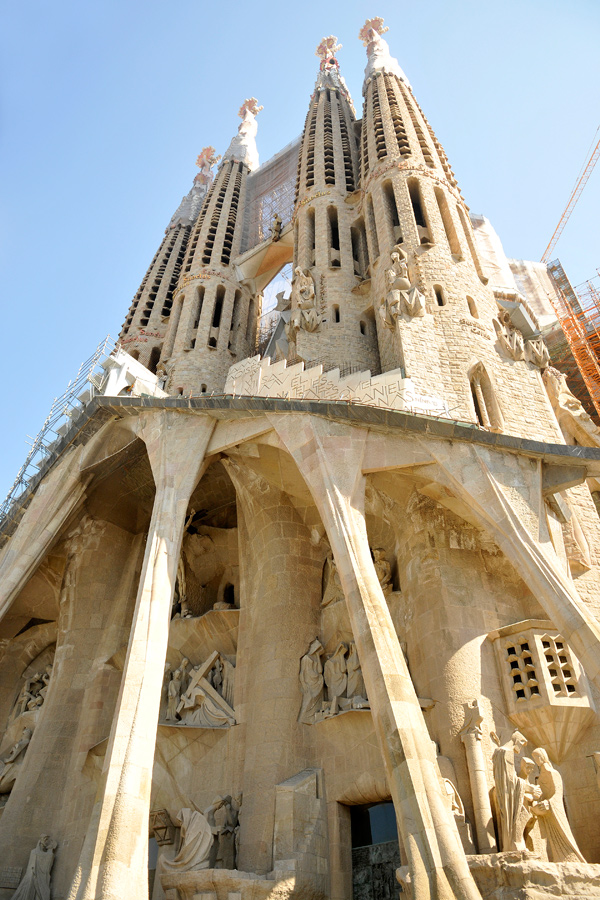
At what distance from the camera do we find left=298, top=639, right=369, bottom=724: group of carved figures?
11.1 meters

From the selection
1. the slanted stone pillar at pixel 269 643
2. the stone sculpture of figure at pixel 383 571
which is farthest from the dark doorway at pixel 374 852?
the stone sculpture of figure at pixel 383 571

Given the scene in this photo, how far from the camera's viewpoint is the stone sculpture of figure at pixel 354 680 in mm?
11031

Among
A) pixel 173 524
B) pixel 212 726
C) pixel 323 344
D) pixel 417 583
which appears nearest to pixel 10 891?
pixel 212 726

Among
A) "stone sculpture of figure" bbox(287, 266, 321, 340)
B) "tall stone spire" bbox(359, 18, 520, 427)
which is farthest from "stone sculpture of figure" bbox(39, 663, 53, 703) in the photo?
"tall stone spire" bbox(359, 18, 520, 427)

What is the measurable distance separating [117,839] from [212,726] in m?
4.21

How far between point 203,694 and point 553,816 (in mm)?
6333

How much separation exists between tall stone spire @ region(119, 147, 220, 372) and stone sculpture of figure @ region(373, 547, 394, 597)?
50.4 ft

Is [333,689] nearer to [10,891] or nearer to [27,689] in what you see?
[10,891]

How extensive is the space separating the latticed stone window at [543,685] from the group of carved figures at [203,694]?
15.6ft

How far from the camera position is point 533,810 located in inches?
328

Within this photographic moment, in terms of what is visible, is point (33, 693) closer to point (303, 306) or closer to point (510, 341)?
point (303, 306)

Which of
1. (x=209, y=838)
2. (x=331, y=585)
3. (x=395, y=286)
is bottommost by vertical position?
(x=209, y=838)

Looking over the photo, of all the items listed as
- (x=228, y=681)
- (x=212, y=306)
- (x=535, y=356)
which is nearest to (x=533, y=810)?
(x=228, y=681)

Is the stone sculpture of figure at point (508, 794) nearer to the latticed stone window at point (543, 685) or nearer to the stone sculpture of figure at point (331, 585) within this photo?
the latticed stone window at point (543, 685)
